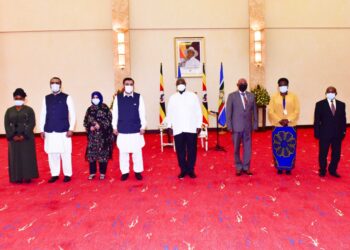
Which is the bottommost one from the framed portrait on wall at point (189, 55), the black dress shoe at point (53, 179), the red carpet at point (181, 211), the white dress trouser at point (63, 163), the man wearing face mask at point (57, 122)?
the red carpet at point (181, 211)

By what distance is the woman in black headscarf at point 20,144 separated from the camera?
6277 millimetres

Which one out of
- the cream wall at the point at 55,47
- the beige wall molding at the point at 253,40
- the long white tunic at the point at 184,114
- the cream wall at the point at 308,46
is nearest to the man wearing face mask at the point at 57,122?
the long white tunic at the point at 184,114

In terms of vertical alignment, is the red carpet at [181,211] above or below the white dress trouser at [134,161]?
below

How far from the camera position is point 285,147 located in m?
6.49

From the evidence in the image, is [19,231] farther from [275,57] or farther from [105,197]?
[275,57]

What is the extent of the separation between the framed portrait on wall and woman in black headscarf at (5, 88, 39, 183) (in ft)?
23.1

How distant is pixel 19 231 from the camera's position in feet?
13.5

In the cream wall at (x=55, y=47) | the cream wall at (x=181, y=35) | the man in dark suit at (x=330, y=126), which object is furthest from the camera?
the cream wall at (x=181, y=35)

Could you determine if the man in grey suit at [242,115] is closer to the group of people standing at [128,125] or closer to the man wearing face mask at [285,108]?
the group of people standing at [128,125]

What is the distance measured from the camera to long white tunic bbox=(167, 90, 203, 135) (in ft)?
20.7

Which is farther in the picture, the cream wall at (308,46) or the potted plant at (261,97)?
the cream wall at (308,46)

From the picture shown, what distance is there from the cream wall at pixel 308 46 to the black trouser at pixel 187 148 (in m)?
7.45

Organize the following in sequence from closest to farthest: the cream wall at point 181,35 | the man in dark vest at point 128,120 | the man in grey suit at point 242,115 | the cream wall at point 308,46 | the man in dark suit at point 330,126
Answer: the man in dark suit at point 330,126, the man in dark vest at point 128,120, the man in grey suit at point 242,115, the cream wall at point 181,35, the cream wall at point 308,46

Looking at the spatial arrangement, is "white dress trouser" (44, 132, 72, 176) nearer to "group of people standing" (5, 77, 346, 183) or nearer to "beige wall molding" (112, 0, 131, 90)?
"group of people standing" (5, 77, 346, 183)
